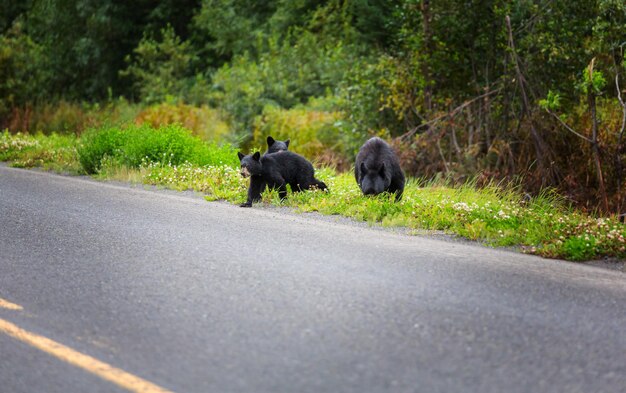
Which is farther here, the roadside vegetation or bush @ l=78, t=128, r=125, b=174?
bush @ l=78, t=128, r=125, b=174

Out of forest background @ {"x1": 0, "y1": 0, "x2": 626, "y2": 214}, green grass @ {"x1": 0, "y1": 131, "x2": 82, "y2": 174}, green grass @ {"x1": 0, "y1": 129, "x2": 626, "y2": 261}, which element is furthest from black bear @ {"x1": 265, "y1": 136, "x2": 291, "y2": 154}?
green grass @ {"x1": 0, "y1": 131, "x2": 82, "y2": 174}

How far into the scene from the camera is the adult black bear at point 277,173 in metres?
11.2

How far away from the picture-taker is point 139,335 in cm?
557

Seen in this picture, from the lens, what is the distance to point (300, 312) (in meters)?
6.05

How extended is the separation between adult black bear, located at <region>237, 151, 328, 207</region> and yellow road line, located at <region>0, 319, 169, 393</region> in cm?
566

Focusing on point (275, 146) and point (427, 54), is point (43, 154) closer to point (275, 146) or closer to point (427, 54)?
point (275, 146)

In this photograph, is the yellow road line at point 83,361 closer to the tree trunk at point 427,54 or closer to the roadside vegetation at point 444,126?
the roadside vegetation at point 444,126

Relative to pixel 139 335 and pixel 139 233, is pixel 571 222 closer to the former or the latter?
pixel 139 233

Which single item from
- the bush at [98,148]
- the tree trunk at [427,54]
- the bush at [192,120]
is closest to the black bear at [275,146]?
the bush at [98,148]

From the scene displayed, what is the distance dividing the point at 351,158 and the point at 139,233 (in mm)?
10330

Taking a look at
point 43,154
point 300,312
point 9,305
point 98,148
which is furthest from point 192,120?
point 300,312

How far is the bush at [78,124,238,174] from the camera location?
605 inches

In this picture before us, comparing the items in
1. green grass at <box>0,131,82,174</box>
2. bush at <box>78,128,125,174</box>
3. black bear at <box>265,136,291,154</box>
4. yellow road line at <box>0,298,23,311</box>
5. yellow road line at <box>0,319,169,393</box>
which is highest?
black bear at <box>265,136,291,154</box>

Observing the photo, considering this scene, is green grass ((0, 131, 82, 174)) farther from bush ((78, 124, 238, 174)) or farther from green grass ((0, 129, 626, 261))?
bush ((78, 124, 238, 174))
